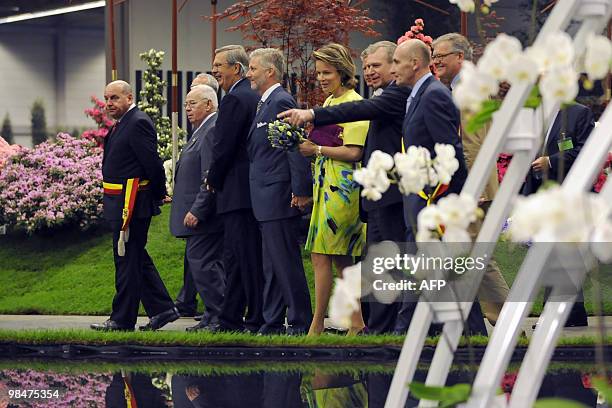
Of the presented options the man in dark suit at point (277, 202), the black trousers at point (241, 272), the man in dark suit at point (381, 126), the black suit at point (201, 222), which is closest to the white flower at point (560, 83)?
the man in dark suit at point (381, 126)

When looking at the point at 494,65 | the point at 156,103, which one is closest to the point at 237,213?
the point at 494,65

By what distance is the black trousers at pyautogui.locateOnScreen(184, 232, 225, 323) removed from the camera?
10141mm

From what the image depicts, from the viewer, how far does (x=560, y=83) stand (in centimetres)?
260

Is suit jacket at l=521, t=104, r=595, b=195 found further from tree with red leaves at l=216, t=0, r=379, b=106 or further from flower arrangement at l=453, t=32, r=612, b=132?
flower arrangement at l=453, t=32, r=612, b=132

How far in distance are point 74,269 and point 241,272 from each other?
3.82 meters

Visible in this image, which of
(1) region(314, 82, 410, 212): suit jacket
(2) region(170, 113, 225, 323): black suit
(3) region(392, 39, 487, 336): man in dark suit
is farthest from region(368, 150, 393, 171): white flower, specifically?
(2) region(170, 113, 225, 323): black suit

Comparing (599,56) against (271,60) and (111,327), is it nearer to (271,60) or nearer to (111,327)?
(271,60)

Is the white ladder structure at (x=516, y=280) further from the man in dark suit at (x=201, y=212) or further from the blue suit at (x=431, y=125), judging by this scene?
the man in dark suit at (x=201, y=212)

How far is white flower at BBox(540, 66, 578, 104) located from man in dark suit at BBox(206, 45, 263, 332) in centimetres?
705

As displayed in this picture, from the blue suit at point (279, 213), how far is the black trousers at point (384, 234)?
553mm

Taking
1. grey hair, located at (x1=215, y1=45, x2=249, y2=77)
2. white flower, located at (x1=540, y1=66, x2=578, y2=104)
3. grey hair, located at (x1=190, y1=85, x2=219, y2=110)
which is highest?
white flower, located at (x1=540, y1=66, x2=578, y2=104)

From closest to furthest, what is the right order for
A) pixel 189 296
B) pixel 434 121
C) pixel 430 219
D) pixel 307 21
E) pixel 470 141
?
pixel 430 219
pixel 434 121
pixel 470 141
pixel 189 296
pixel 307 21

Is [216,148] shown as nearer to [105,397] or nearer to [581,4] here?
[105,397]

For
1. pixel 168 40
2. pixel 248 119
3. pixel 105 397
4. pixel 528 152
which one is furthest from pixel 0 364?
pixel 168 40
